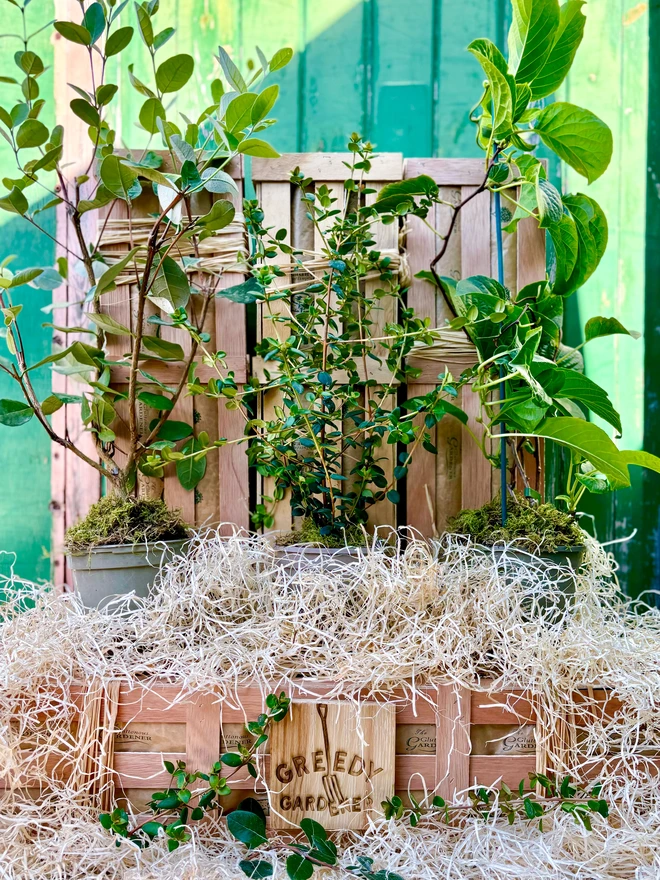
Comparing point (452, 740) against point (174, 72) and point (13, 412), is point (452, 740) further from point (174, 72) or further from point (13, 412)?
point (174, 72)

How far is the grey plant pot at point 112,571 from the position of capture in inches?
48.3

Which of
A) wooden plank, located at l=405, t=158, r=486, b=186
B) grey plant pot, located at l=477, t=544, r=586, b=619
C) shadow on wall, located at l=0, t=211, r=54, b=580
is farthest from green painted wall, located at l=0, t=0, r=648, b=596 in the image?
grey plant pot, located at l=477, t=544, r=586, b=619

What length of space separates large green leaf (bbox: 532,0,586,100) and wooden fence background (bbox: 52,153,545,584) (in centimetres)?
26

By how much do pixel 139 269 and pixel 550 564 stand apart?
1.06 metres

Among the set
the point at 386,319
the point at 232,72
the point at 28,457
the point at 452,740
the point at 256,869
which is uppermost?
the point at 232,72

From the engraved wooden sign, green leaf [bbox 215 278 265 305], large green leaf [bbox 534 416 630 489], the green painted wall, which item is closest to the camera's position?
the engraved wooden sign

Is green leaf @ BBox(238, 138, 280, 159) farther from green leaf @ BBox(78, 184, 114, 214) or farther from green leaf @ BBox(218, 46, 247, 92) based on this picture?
green leaf @ BBox(78, 184, 114, 214)

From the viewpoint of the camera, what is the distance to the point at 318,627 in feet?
3.78

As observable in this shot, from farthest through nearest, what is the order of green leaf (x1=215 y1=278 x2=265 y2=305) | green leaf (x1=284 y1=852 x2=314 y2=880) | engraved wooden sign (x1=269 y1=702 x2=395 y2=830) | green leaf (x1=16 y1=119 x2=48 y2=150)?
green leaf (x1=215 y1=278 x2=265 y2=305) → green leaf (x1=16 y1=119 x2=48 y2=150) → engraved wooden sign (x1=269 y1=702 x2=395 y2=830) → green leaf (x1=284 y1=852 x2=314 y2=880)

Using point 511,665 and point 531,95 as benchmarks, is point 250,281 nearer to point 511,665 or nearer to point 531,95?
point 531,95

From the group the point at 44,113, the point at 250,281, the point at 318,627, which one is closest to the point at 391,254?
the point at 250,281

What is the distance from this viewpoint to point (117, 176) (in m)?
1.24

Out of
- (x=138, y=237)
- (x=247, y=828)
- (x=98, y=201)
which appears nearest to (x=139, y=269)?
(x=138, y=237)

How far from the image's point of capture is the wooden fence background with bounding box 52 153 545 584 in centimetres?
151
